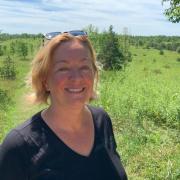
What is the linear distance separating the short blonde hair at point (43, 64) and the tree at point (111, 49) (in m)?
28.6

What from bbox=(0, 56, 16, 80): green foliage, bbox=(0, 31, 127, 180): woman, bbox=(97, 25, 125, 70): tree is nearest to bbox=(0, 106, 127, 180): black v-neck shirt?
bbox=(0, 31, 127, 180): woman

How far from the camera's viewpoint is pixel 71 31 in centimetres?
214

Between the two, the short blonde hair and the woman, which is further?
the short blonde hair

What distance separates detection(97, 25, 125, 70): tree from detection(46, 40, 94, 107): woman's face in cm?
2869

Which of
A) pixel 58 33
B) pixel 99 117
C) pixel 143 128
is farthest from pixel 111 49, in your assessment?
pixel 58 33

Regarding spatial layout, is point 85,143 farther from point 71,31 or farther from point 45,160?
point 71,31

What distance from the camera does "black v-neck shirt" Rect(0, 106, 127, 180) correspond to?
6.14 ft

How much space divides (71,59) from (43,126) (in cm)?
32

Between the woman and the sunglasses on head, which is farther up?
the sunglasses on head

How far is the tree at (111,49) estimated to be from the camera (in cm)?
3223

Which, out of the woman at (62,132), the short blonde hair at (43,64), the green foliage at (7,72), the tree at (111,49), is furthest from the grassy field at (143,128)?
the tree at (111,49)

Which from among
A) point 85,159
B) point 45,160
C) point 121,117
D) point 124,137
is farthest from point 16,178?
point 121,117

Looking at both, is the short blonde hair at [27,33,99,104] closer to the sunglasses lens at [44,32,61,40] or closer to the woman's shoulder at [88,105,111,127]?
the sunglasses lens at [44,32,61,40]

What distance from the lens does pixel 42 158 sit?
75.1 inches
